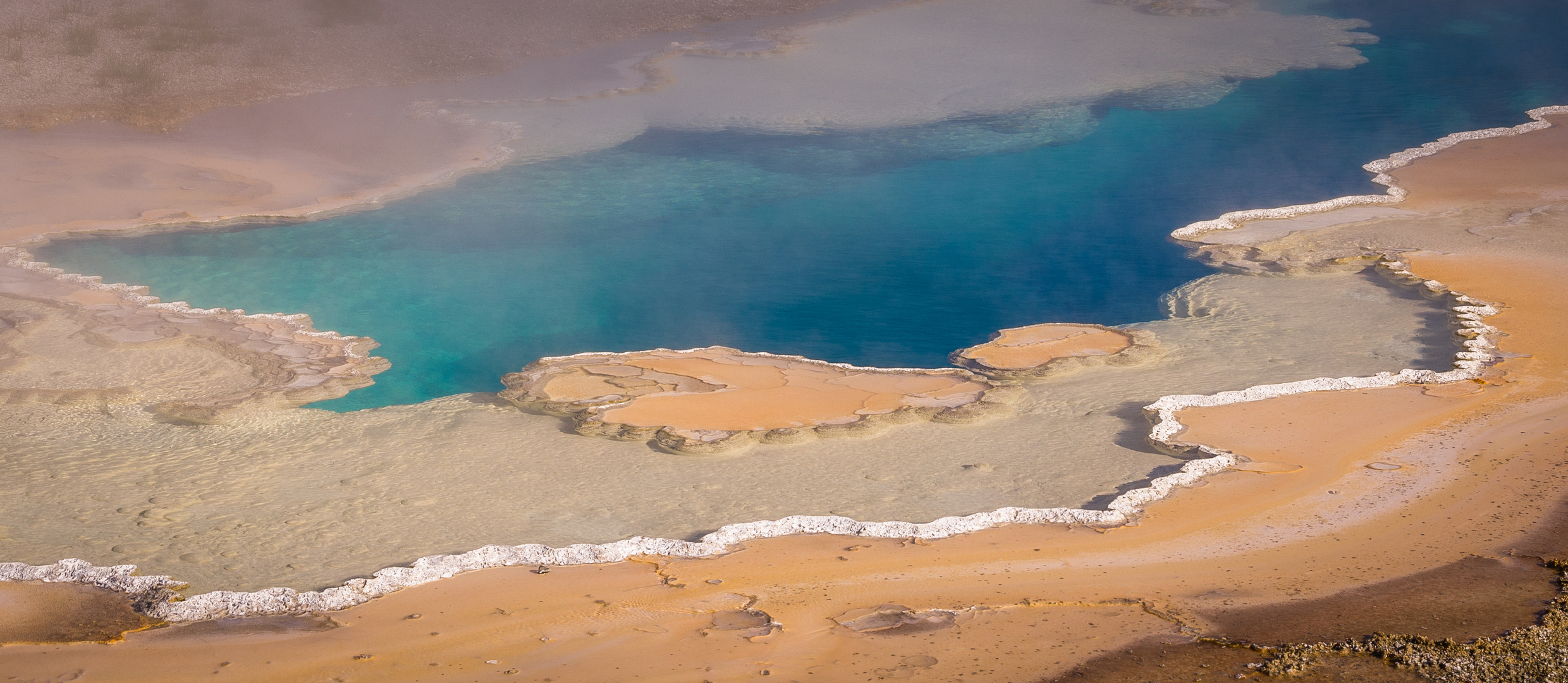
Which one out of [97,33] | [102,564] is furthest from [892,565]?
[97,33]

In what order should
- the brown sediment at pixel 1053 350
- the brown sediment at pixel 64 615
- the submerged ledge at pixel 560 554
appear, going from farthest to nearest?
1. the brown sediment at pixel 1053 350
2. the submerged ledge at pixel 560 554
3. the brown sediment at pixel 64 615

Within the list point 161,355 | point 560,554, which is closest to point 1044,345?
A: point 560,554

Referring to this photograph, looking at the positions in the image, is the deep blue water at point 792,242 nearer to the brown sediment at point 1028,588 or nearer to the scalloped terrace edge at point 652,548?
the scalloped terrace edge at point 652,548

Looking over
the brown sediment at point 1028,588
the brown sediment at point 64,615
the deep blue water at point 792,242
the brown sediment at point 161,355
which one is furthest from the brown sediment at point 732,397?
the brown sediment at point 64,615

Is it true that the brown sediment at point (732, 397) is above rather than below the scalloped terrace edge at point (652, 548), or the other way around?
below

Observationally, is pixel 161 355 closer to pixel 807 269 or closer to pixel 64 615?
pixel 64 615

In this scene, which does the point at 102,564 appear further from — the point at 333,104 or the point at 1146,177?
the point at 333,104
